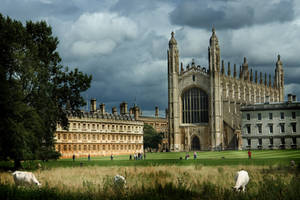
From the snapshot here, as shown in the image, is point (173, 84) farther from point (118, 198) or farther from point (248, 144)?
point (118, 198)

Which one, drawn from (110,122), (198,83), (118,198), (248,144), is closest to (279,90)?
(198,83)

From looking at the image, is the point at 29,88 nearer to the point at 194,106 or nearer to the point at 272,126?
the point at 272,126

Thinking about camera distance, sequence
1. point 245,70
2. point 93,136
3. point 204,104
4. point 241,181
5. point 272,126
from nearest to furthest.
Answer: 1. point 241,181
2. point 272,126
3. point 93,136
4. point 204,104
5. point 245,70

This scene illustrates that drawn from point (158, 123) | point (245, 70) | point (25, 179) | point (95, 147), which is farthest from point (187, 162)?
point (158, 123)

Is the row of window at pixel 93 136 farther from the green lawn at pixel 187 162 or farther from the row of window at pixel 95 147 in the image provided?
the green lawn at pixel 187 162

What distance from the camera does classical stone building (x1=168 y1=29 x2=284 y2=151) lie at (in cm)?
9044

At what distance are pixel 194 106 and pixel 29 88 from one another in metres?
68.1

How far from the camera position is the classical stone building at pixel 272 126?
246ft

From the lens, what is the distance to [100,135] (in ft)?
276

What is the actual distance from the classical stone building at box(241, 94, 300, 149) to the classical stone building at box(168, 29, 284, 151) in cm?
869

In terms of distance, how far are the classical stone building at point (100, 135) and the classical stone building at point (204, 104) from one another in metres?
8.91

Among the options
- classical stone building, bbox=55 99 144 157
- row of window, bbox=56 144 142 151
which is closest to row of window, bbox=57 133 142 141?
classical stone building, bbox=55 99 144 157

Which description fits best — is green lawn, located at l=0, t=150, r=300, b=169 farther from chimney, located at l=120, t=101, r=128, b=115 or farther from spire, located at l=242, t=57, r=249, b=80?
spire, located at l=242, t=57, r=249, b=80

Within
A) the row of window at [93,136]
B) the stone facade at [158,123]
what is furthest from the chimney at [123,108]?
the stone facade at [158,123]
